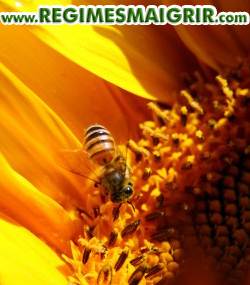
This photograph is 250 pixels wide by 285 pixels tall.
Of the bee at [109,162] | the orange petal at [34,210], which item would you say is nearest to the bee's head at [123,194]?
the bee at [109,162]

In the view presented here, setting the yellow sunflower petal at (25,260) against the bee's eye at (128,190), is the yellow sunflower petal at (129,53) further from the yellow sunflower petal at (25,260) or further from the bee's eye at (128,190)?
the yellow sunflower petal at (25,260)

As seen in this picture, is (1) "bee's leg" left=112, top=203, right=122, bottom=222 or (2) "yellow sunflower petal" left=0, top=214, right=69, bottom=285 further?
(1) "bee's leg" left=112, top=203, right=122, bottom=222

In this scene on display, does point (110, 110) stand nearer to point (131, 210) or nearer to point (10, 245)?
point (131, 210)

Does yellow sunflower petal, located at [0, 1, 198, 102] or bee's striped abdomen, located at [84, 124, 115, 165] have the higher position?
yellow sunflower petal, located at [0, 1, 198, 102]

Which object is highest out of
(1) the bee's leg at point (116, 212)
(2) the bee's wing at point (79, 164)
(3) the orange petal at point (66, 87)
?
(3) the orange petal at point (66, 87)

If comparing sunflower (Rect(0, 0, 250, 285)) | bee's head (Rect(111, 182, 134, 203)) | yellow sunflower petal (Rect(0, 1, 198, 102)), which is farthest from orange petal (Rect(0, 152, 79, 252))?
yellow sunflower petal (Rect(0, 1, 198, 102))

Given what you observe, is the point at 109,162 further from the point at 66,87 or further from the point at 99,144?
the point at 66,87

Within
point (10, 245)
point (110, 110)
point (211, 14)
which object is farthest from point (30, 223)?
point (211, 14)

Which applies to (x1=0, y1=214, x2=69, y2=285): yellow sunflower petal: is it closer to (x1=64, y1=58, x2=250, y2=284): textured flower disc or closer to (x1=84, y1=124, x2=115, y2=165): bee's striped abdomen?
(x1=64, y1=58, x2=250, y2=284): textured flower disc
